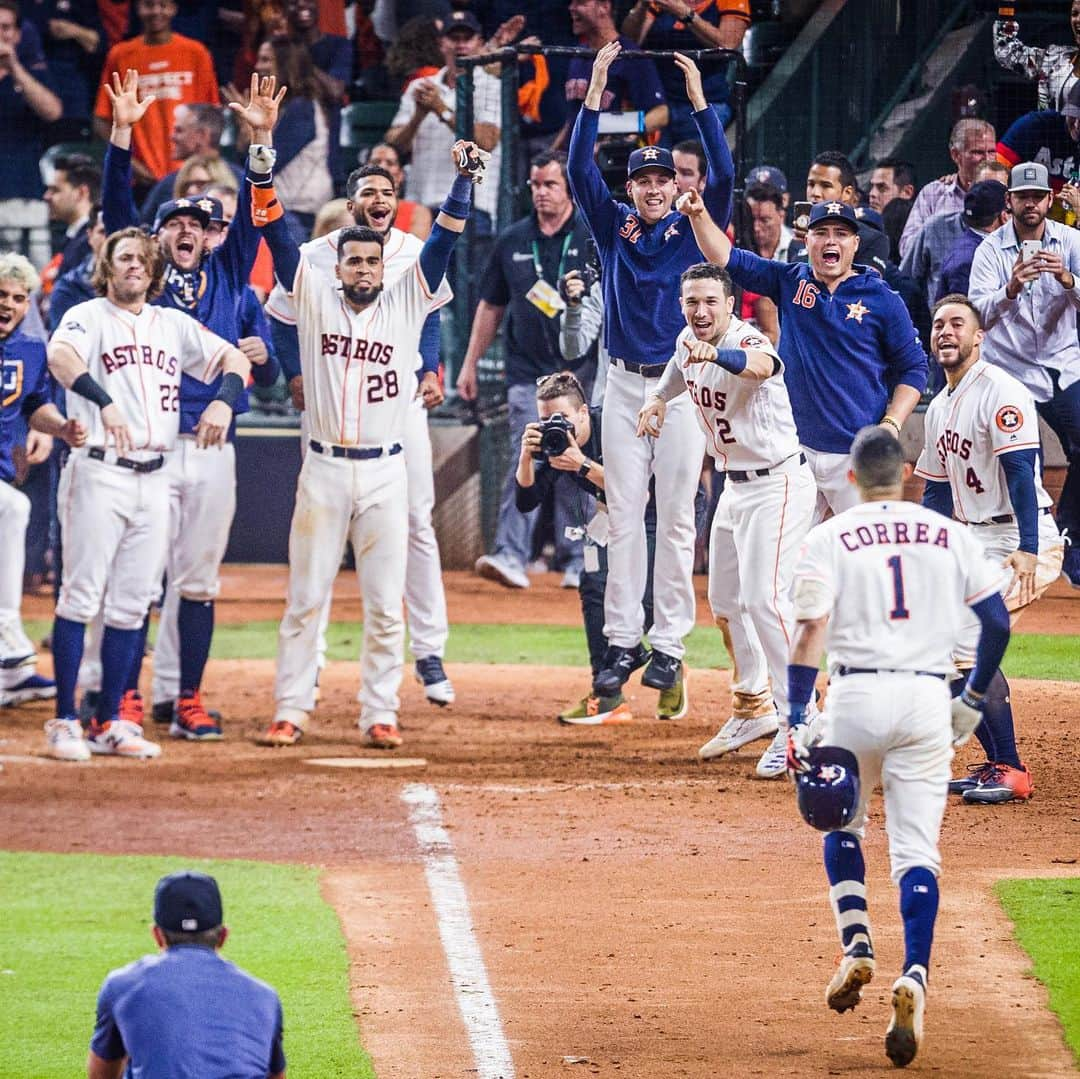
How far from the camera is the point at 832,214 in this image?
832 cm

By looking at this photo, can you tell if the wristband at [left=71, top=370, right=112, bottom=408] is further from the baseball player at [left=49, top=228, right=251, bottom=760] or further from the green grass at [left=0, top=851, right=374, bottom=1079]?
the green grass at [left=0, top=851, right=374, bottom=1079]

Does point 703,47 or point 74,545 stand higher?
point 703,47

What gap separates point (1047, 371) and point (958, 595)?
519 centimetres

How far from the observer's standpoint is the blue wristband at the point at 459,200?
9.03m

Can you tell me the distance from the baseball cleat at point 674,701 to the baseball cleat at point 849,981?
14.3ft

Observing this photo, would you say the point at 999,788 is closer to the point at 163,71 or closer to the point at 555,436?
the point at 555,436

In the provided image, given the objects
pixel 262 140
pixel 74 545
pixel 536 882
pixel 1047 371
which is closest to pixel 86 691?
pixel 74 545

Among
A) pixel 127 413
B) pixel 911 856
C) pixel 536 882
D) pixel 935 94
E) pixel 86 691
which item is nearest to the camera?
pixel 911 856

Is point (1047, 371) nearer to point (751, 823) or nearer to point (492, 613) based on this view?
point (751, 823)

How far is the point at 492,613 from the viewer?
43.8ft

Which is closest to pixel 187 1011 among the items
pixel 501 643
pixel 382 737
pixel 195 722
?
pixel 382 737

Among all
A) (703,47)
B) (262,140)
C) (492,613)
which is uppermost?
(703,47)

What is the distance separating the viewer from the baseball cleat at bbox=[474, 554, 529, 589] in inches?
533

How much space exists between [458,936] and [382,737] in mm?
2865
